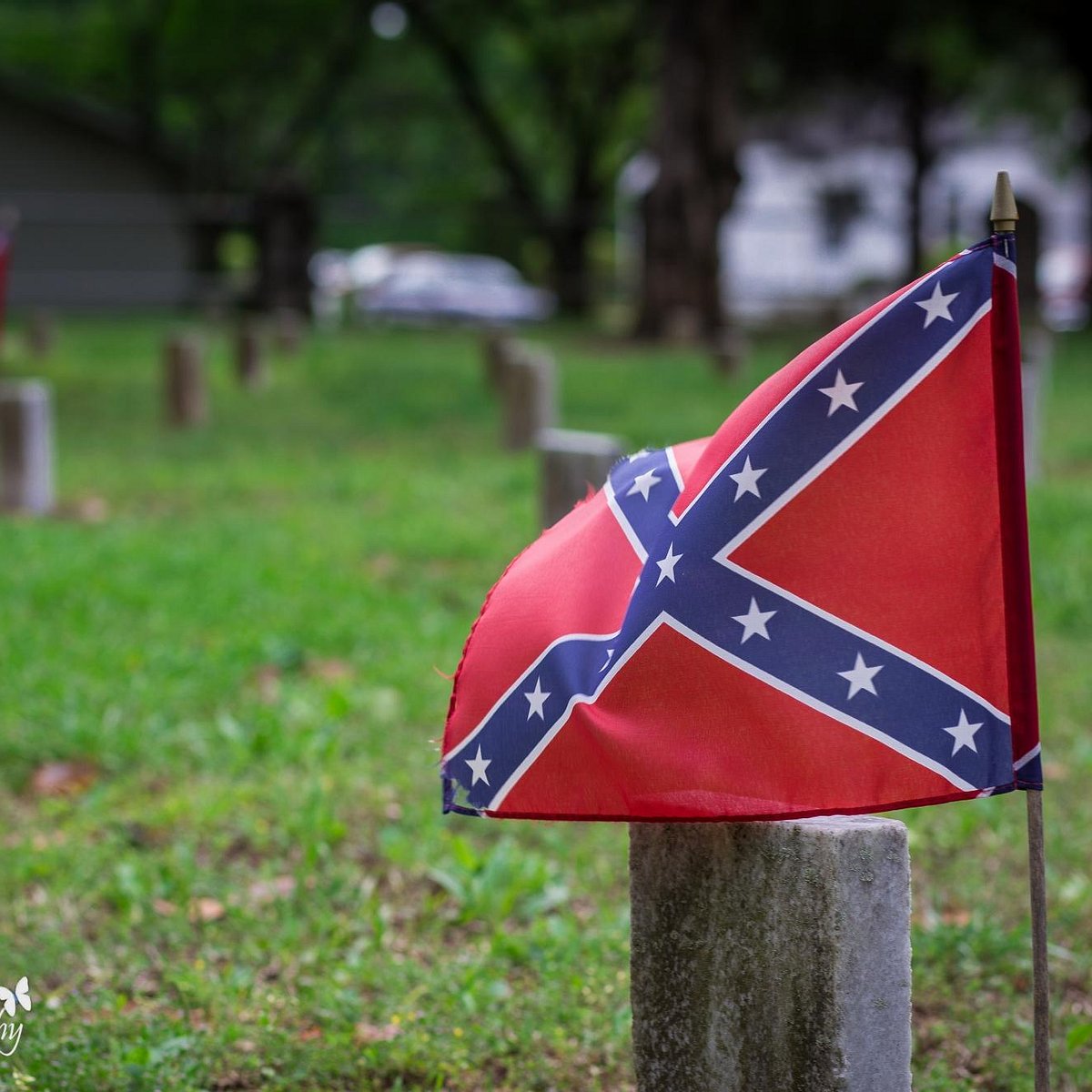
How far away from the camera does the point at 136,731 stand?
479cm

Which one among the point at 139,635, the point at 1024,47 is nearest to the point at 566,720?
the point at 139,635

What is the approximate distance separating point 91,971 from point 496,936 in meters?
0.87

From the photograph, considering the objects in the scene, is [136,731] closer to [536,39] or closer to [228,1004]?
[228,1004]

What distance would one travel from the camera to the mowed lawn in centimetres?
308

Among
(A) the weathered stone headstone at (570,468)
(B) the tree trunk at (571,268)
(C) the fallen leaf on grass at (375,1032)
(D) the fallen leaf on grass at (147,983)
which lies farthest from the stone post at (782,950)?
(B) the tree trunk at (571,268)

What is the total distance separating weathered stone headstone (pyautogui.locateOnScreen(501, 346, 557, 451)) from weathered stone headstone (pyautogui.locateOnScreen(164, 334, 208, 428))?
2.87m

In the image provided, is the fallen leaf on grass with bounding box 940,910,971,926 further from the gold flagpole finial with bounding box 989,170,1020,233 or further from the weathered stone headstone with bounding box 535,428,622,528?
the weathered stone headstone with bounding box 535,428,622,528

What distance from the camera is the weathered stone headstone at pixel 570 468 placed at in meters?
6.14

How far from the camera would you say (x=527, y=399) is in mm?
10805

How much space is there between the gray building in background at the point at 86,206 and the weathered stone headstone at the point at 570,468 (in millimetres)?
22869

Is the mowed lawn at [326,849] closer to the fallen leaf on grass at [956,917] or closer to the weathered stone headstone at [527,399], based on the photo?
the fallen leaf on grass at [956,917]

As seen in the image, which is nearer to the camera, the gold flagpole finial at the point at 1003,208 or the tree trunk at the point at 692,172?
the gold flagpole finial at the point at 1003,208

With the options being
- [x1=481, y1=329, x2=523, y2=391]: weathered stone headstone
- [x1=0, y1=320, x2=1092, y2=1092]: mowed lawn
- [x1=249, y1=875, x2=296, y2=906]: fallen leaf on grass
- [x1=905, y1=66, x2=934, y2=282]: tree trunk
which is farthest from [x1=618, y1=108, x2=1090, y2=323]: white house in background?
[x1=249, y1=875, x2=296, y2=906]: fallen leaf on grass

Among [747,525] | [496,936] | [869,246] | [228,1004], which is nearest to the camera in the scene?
[747,525]
